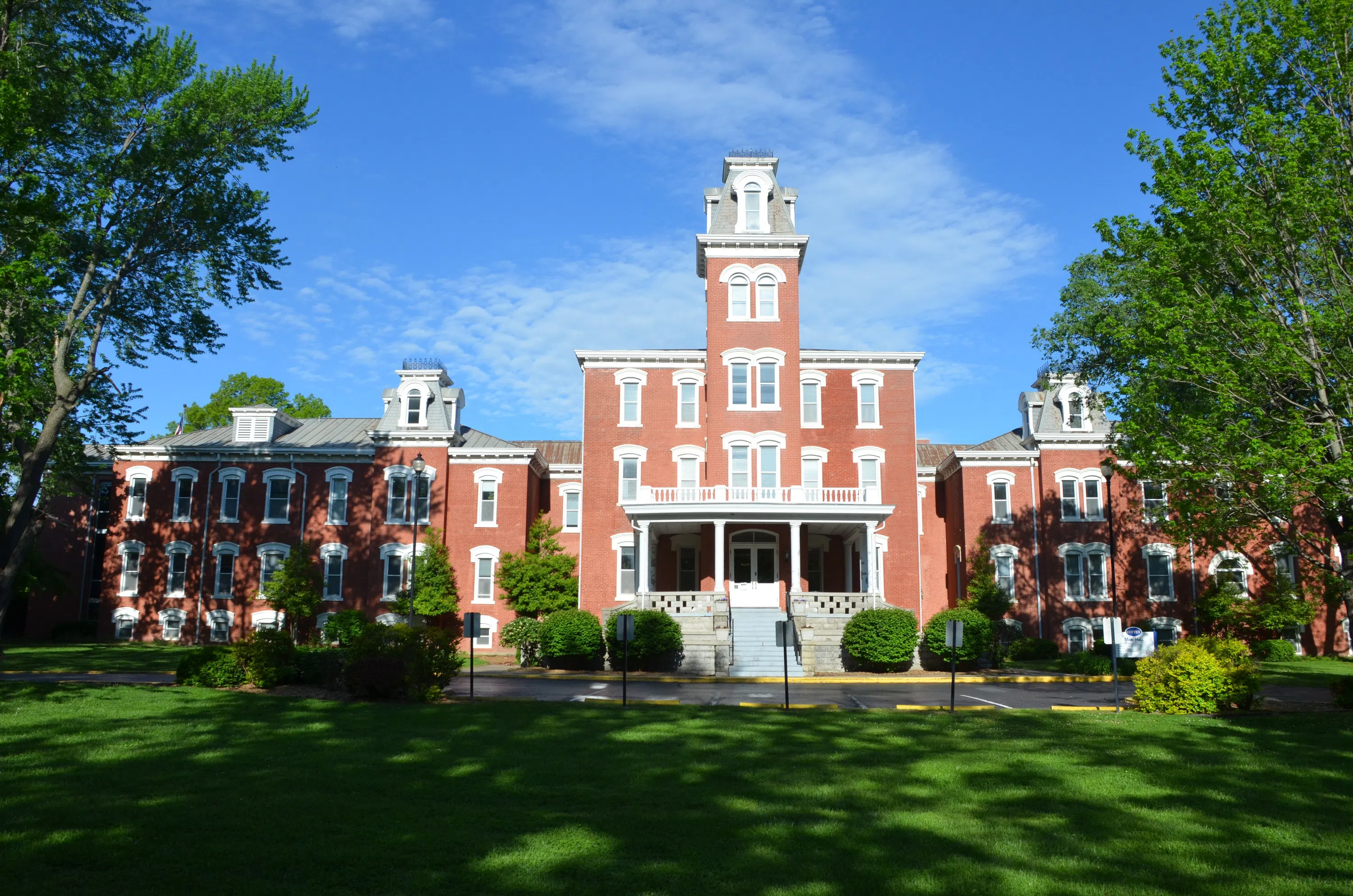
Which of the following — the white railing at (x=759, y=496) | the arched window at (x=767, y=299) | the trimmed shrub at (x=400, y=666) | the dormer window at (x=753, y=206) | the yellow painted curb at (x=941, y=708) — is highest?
the dormer window at (x=753, y=206)

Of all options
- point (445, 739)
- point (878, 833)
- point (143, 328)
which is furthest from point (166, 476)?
point (878, 833)

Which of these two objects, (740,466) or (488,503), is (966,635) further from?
(488,503)

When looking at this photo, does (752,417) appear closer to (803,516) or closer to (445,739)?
(803,516)

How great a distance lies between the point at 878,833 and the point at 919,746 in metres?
5.24

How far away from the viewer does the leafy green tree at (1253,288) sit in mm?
19109

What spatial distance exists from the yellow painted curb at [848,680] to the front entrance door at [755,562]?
787 centimetres

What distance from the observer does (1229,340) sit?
67.3 feet

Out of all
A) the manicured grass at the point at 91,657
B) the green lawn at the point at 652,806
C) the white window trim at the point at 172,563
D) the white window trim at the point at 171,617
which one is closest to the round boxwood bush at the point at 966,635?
the green lawn at the point at 652,806

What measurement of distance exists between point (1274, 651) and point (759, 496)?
20524 millimetres

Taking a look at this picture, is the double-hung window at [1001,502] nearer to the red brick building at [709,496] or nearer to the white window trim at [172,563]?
the red brick building at [709,496]

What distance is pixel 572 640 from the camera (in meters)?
30.6

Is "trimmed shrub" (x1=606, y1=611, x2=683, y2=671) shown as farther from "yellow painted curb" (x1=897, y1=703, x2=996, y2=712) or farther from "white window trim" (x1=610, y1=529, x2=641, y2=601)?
"yellow painted curb" (x1=897, y1=703, x2=996, y2=712)

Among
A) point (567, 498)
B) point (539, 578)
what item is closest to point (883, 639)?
point (539, 578)

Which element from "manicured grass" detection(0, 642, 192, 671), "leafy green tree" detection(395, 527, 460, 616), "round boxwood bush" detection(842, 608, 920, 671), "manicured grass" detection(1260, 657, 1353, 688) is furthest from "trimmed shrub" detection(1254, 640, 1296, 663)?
"manicured grass" detection(0, 642, 192, 671)
